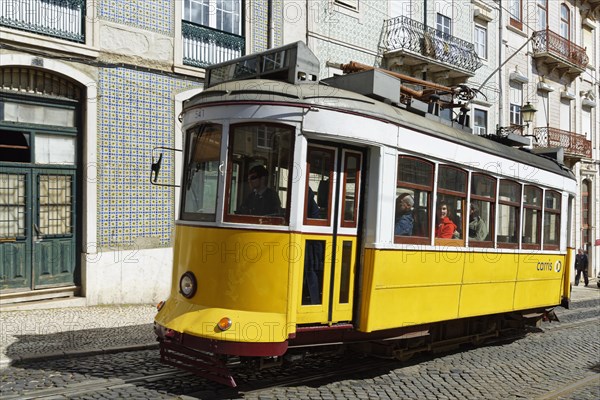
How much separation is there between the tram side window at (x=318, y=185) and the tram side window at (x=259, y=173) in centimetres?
22

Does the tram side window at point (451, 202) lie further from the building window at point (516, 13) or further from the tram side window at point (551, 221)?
the building window at point (516, 13)

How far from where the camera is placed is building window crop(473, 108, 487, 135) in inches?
859

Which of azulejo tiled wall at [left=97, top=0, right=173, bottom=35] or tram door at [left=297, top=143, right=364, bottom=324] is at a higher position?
azulejo tiled wall at [left=97, top=0, right=173, bottom=35]

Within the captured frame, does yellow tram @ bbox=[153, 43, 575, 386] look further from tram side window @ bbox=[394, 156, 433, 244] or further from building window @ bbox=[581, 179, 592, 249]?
building window @ bbox=[581, 179, 592, 249]

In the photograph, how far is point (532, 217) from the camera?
8.84 m

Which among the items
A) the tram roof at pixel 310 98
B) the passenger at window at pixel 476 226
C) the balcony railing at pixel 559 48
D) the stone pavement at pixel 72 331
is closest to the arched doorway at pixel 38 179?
the stone pavement at pixel 72 331

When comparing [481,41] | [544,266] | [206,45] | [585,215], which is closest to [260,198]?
[544,266]

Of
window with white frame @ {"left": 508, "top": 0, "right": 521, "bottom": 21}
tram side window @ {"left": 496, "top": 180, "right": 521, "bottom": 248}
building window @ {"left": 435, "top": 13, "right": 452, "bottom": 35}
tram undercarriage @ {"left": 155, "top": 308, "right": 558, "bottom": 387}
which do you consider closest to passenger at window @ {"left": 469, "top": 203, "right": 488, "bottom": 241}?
tram side window @ {"left": 496, "top": 180, "right": 521, "bottom": 248}

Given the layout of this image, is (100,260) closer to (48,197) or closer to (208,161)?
(48,197)

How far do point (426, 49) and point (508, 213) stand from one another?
1144cm

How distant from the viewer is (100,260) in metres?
10.9

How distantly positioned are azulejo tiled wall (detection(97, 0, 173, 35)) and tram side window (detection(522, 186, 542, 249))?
7.78 metres

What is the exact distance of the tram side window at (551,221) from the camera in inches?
365

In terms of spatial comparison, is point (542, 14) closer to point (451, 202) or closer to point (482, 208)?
point (482, 208)
